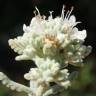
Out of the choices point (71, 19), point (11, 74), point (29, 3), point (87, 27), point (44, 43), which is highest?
A: point (29, 3)

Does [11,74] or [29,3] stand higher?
[29,3]

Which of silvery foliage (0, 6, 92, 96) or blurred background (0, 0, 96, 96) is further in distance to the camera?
blurred background (0, 0, 96, 96)

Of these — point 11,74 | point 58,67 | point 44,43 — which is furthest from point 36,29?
point 11,74

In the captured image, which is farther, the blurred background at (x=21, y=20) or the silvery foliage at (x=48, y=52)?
the blurred background at (x=21, y=20)

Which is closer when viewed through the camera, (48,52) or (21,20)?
(48,52)

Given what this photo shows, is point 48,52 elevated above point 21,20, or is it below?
below

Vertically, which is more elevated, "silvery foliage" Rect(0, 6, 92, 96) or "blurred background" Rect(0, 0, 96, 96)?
"blurred background" Rect(0, 0, 96, 96)

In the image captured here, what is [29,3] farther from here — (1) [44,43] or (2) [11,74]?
(1) [44,43]

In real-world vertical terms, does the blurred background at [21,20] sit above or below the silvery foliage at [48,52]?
above
